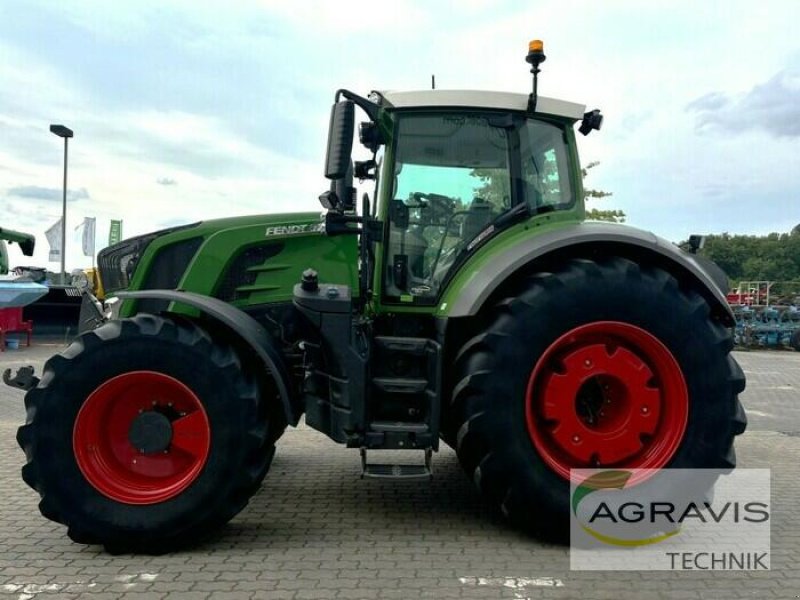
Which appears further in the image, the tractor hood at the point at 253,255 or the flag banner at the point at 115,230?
the flag banner at the point at 115,230

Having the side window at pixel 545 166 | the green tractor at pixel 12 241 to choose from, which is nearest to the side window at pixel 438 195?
the side window at pixel 545 166

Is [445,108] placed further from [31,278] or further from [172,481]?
[31,278]

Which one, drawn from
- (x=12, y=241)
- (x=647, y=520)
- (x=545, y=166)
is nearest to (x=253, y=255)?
(x=545, y=166)

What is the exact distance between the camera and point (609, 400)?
13.5 ft

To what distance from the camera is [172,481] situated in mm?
3914

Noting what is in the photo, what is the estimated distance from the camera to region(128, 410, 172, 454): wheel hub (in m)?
3.87

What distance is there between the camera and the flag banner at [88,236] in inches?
837

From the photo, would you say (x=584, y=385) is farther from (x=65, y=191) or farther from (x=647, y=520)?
(x=65, y=191)

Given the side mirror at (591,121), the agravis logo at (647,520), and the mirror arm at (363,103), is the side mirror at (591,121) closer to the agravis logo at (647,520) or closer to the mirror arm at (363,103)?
the mirror arm at (363,103)

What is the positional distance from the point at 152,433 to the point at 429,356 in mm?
1636

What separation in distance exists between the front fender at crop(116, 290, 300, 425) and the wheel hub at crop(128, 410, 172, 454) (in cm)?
64

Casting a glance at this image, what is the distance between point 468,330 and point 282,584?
5.81 feet

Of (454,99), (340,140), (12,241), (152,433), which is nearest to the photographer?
(340,140)

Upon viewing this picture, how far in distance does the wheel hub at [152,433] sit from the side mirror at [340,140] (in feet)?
5.43
